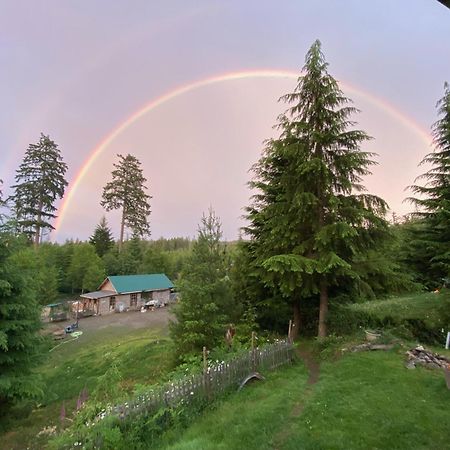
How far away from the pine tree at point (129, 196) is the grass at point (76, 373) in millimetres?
27063

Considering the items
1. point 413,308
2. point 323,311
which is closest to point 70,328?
point 323,311

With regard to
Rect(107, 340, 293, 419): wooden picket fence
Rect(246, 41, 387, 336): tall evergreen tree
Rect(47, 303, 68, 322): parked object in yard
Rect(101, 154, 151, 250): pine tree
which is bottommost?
Rect(47, 303, 68, 322): parked object in yard

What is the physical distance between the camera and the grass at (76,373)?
10023 mm

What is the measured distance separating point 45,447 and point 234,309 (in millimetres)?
7049

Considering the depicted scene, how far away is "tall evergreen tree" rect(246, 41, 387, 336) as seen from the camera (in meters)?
11.6

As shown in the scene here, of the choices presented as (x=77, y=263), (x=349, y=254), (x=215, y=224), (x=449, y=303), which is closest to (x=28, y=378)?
(x=215, y=224)

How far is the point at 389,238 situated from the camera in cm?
1194

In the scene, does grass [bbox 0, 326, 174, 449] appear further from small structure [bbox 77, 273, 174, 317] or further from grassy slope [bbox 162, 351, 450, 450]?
small structure [bbox 77, 273, 174, 317]

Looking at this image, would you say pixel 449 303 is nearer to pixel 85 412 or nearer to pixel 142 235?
pixel 85 412

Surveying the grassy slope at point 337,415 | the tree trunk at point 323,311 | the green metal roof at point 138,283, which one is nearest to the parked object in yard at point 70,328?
the green metal roof at point 138,283

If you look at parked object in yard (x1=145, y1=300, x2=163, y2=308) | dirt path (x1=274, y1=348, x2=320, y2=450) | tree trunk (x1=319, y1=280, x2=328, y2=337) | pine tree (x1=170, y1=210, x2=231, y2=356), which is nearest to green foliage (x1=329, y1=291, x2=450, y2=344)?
tree trunk (x1=319, y1=280, x2=328, y2=337)

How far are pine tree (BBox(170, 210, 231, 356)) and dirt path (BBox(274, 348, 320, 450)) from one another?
320 cm

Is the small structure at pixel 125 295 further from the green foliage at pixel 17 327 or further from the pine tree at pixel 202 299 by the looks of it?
the pine tree at pixel 202 299

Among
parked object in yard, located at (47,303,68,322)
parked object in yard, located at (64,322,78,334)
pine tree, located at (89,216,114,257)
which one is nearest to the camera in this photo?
parked object in yard, located at (64,322,78,334)
